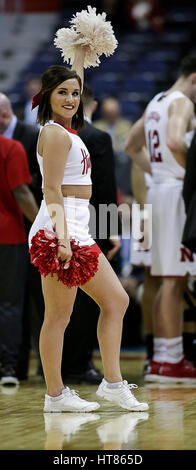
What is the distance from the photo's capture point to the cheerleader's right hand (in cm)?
363

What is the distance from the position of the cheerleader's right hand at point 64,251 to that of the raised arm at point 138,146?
2.28 meters

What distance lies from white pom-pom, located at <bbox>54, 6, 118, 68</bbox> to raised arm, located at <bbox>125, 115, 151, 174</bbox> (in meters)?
1.76

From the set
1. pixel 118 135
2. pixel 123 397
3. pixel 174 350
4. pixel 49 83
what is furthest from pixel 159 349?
pixel 118 135

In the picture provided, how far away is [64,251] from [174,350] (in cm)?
204

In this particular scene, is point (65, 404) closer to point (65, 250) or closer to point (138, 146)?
point (65, 250)

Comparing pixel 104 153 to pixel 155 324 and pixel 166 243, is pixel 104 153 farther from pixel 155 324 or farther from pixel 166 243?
pixel 155 324

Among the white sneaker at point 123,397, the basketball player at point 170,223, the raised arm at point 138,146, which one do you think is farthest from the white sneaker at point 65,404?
the raised arm at point 138,146

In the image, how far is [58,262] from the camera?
11.9 ft

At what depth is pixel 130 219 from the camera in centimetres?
643

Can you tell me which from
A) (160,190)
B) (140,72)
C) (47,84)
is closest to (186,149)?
(160,190)

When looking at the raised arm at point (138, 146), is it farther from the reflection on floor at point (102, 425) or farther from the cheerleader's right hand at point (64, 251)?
the cheerleader's right hand at point (64, 251)

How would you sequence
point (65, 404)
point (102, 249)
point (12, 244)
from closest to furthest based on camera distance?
point (65, 404) → point (102, 249) → point (12, 244)

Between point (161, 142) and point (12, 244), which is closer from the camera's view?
point (12, 244)

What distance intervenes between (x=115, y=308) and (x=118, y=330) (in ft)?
0.36
